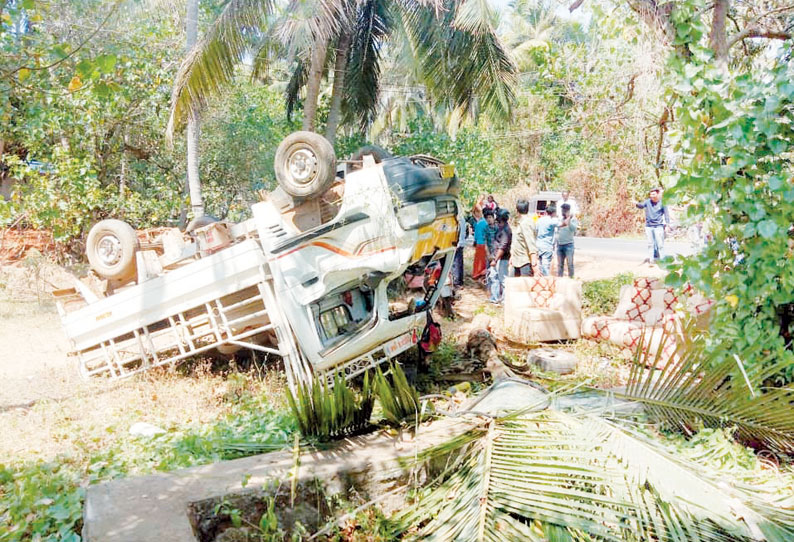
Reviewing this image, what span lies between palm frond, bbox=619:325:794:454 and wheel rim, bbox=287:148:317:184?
152 inches

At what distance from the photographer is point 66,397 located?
6.45 metres

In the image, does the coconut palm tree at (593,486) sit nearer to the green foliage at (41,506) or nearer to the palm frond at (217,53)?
the green foliage at (41,506)

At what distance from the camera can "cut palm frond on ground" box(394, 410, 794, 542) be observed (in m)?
2.48

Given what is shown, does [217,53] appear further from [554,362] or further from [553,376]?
[553,376]

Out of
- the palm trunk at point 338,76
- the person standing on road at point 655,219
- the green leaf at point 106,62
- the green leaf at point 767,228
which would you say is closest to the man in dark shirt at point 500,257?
the person standing on road at point 655,219

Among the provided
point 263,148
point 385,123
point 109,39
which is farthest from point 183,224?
point 385,123

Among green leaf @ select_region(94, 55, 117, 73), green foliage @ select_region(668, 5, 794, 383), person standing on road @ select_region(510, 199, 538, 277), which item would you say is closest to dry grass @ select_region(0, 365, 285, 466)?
green leaf @ select_region(94, 55, 117, 73)

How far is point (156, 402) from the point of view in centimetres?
611

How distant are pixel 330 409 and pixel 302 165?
350cm

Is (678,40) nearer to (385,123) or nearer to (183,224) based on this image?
(183,224)

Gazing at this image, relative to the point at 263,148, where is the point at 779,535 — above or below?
below

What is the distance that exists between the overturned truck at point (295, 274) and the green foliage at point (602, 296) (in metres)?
4.32

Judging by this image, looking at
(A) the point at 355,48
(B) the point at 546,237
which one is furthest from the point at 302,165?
(A) the point at 355,48

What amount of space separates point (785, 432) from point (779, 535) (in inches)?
47.2
